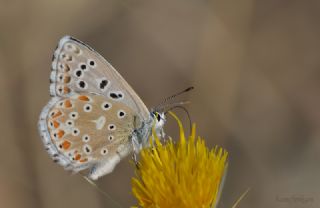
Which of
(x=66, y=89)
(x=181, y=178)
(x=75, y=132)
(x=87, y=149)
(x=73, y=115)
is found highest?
(x=66, y=89)

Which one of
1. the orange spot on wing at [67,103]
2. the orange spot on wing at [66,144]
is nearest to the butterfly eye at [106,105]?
the orange spot on wing at [67,103]

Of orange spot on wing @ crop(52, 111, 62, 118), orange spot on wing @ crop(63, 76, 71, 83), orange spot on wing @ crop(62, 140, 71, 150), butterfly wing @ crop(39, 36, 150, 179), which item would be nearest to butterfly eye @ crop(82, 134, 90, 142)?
butterfly wing @ crop(39, 36, 150, 179)

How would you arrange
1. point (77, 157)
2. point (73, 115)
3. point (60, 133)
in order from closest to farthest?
point (77, 157) → point (60, 133) → point (73, 115)

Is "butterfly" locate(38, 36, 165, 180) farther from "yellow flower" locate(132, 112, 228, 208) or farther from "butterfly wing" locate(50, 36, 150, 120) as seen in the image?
"yellow flower" locate(132, 112, 228, 208)

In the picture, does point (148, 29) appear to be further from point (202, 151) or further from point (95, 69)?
point (202, 151)

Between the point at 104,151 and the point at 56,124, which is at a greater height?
the point at 56,124

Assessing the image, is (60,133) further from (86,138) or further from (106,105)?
(106,105)

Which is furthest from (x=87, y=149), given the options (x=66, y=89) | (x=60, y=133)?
(x=66, y=89)

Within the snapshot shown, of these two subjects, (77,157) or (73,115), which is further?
(73,115)
